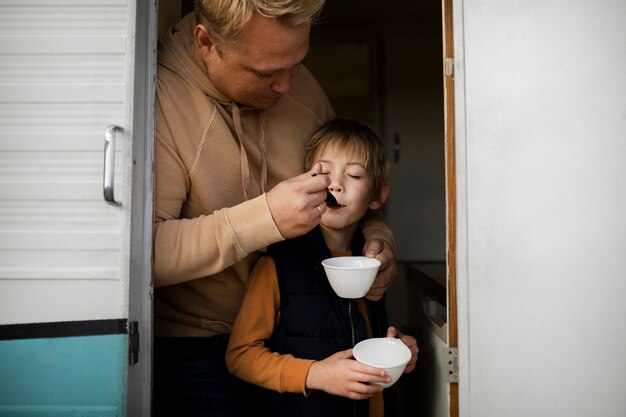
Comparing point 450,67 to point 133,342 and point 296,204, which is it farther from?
point 133,342

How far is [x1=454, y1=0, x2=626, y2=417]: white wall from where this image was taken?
3.97 ft

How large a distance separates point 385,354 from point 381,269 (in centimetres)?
28

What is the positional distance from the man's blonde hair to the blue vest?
24.1 inches

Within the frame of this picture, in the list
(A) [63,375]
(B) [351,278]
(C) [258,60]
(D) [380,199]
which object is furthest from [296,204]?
(A) [63,375]

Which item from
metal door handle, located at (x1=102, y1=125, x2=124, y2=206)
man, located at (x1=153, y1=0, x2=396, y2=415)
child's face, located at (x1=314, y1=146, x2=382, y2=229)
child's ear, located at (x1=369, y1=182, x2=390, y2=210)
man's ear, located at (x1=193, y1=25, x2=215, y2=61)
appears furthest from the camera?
child's ear, located at (x1=369, y1=182, x2=390, y2=210)

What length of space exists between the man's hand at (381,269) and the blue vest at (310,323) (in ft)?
0.26

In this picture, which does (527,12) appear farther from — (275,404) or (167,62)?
(275,404)

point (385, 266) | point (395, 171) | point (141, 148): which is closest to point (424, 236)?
point (395, 171)

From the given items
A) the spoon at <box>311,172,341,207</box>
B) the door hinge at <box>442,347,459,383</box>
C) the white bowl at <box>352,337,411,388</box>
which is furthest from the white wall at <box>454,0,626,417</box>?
the spoon at <box>311,172,341,207</box>

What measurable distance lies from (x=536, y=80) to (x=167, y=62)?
105 centimetres

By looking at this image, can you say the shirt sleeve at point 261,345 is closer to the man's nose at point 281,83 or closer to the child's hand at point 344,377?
the child's hand at point 344,377

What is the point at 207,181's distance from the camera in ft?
4.64

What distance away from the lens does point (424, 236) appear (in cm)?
387

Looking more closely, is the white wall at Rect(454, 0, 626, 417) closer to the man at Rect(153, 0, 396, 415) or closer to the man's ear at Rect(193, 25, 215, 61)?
the man at Rect(153, 0, 396, 415)
